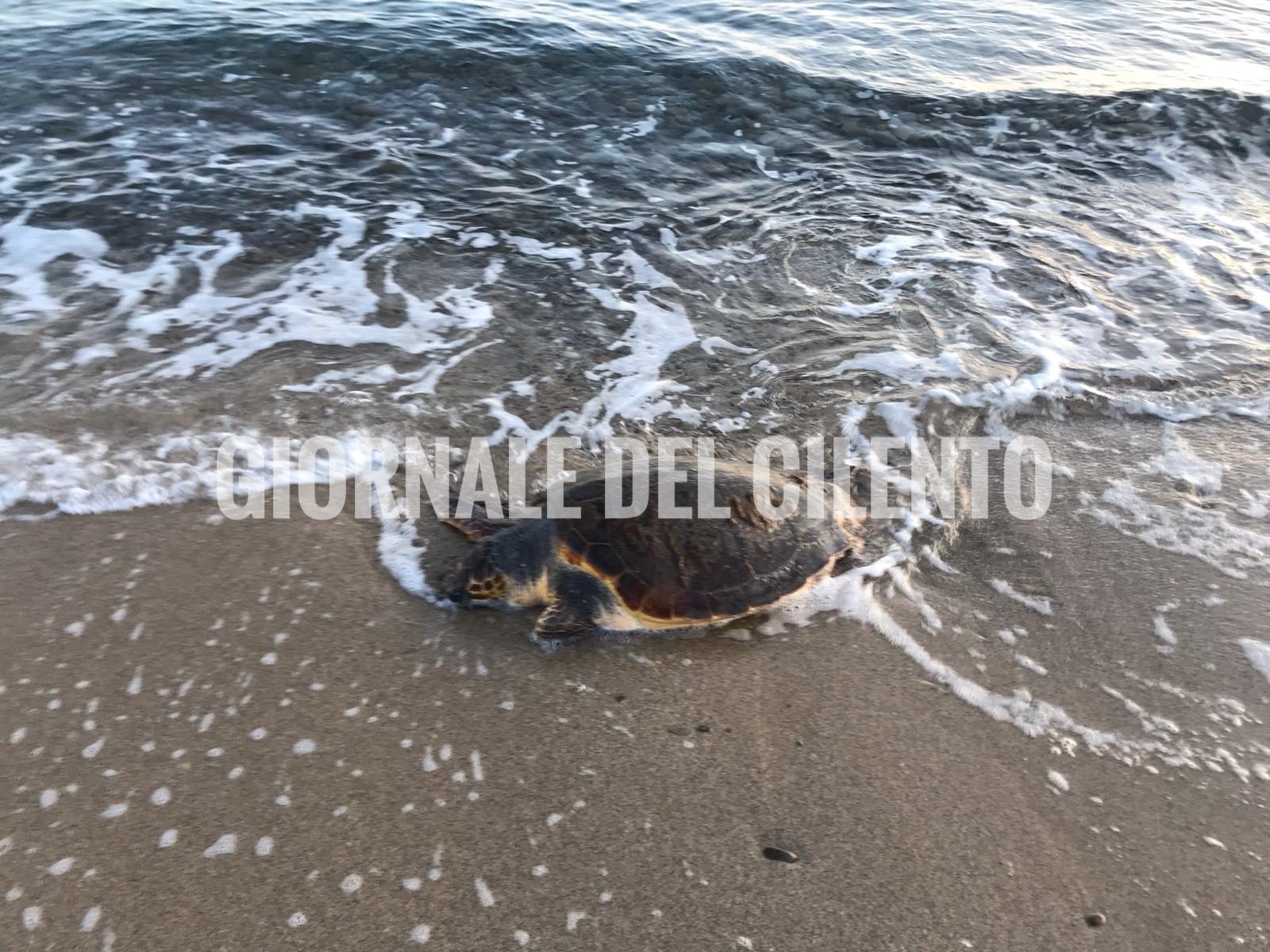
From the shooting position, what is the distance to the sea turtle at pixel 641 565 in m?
2.93

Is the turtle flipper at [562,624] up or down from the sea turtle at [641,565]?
down

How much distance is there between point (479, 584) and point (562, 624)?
0.37m

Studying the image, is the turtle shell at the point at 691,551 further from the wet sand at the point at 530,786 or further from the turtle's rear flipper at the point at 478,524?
the turtle's rear flipper at the point at 478,524

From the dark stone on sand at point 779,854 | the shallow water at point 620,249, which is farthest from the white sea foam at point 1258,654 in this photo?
the dark stone on sand at point 779,854

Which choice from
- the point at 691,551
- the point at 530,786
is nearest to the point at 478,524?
the point at 691,551

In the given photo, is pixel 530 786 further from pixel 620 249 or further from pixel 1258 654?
pixel 620 249

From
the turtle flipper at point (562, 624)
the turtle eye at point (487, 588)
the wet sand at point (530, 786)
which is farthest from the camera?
the turtle eye at point (487, 588)

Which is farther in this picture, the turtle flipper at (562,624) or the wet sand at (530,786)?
the turtle flipper at (562,624)

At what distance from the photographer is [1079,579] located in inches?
129

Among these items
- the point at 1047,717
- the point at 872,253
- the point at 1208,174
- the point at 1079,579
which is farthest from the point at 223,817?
the point at 1208,174

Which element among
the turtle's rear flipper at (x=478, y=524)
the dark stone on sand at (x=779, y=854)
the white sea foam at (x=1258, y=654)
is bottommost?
the dark stone on sand at (x=779, y=854)

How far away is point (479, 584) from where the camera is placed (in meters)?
2.99

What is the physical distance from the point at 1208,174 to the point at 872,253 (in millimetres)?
4319

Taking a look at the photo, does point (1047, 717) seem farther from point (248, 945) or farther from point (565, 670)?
point (248, 945)
